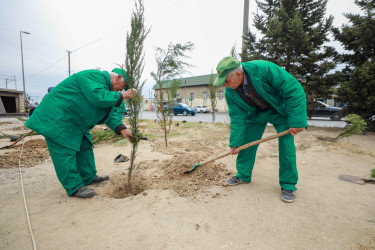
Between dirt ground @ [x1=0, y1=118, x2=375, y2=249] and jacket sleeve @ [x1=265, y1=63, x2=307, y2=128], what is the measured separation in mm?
1069

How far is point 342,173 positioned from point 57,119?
4.76 m

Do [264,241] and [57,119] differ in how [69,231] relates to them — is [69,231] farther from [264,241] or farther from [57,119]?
[264,241]

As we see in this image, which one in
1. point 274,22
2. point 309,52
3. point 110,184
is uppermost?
point 274,22

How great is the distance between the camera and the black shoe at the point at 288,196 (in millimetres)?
2404

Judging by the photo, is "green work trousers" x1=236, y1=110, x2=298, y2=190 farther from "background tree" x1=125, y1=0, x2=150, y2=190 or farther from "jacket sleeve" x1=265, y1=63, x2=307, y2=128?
"background tree" x1=125, y1=0, x2=150, y2=190

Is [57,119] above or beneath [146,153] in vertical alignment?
above

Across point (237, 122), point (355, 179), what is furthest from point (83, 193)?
point (355, 179)

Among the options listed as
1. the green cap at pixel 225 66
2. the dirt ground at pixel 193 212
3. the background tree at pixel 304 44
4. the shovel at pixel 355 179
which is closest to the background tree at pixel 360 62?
the background tree at pixel 304 44

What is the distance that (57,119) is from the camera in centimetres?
250

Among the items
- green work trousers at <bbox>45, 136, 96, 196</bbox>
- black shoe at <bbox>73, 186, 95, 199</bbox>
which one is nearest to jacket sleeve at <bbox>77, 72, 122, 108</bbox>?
green work trousers at <bbox>45, 136, 96, 196</bbox>

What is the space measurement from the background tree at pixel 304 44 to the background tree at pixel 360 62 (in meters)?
0.78

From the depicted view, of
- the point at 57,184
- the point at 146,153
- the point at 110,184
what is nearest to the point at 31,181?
the point at 57,184

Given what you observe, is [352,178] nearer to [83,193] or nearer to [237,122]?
[237,122]

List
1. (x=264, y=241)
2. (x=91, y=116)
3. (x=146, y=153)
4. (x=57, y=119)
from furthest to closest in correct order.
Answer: (x=146, y=153) → (x=91, y=116) → (x=57, y=119) → (x=264, y=241)
